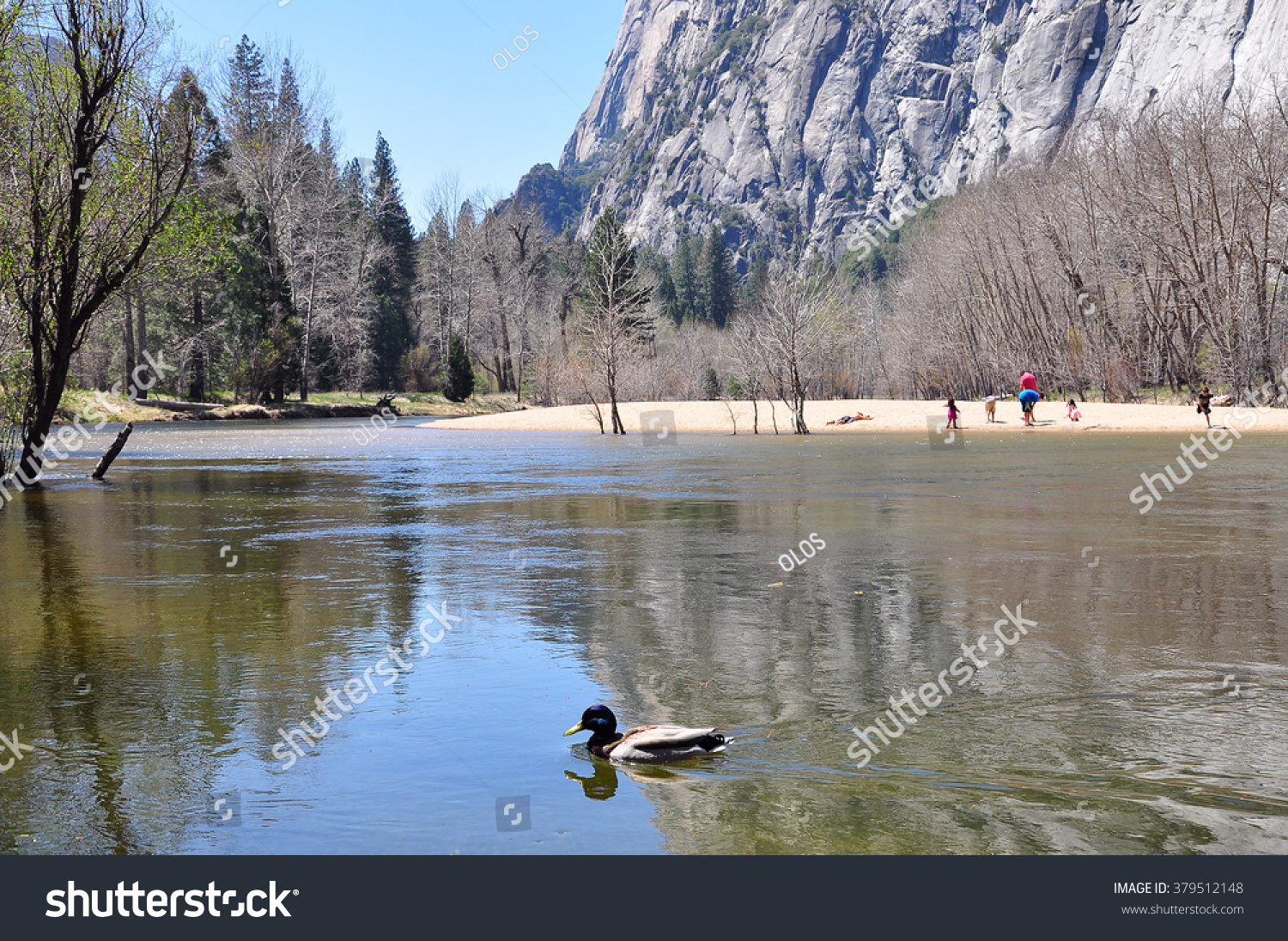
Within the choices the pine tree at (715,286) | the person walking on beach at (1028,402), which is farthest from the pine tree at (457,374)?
the pine tree at (715,286)

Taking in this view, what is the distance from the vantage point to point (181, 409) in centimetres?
6481

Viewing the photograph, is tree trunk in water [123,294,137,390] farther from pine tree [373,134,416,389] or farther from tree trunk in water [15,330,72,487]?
tree trunk in water [15,330,72,487]

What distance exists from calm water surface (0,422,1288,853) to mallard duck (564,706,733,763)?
11 cm

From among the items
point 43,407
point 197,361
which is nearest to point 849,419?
point 43,407

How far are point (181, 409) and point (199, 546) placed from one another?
53626mm

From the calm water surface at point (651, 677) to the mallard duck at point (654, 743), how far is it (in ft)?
0.35

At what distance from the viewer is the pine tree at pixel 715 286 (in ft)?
554

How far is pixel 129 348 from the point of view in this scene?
212 feet

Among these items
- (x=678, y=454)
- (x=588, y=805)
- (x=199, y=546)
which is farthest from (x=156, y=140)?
(x=588, y=805)

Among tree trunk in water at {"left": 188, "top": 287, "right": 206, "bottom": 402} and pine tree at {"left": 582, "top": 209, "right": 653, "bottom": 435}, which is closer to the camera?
pine tree at {"left": 582, "top": 209, "right": 653, "bottom": 435}

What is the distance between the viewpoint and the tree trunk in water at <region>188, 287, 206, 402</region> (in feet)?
224

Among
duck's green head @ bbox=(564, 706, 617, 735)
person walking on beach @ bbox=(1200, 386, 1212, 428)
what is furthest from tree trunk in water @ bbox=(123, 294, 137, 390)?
duck's green head @ bbox=(564, 706, 617, 735)
